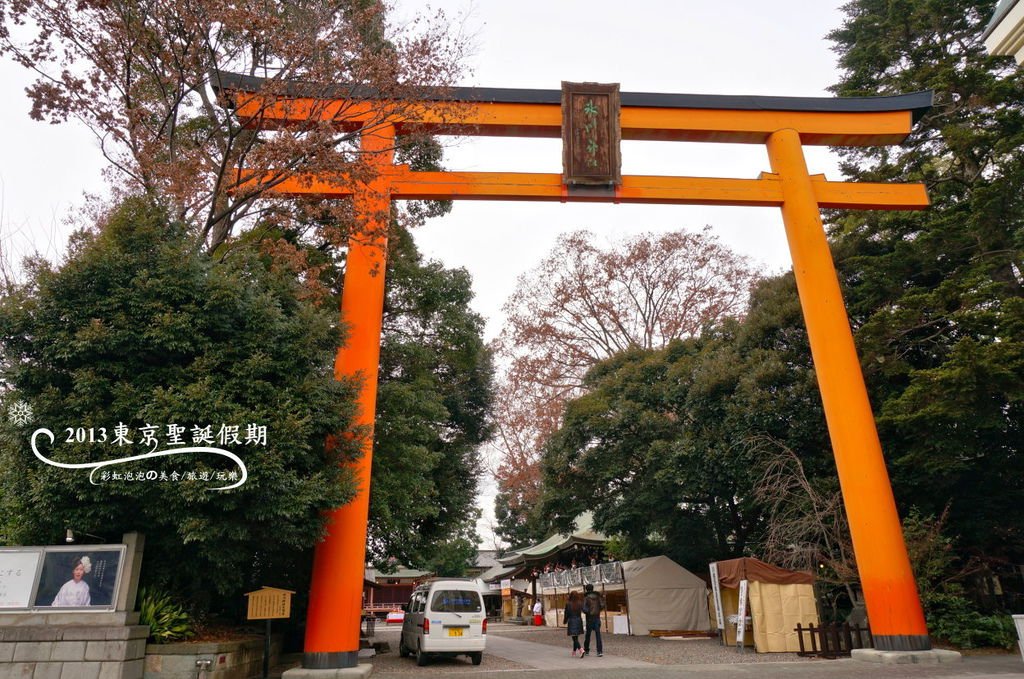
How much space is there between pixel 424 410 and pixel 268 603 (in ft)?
15.6

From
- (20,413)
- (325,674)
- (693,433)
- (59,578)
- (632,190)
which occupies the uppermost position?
(632,190)

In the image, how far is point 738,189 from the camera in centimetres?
1173

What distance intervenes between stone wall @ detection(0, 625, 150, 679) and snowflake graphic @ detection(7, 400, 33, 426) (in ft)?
7.18

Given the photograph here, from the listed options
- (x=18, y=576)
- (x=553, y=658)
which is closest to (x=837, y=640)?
(x=553, y=658)

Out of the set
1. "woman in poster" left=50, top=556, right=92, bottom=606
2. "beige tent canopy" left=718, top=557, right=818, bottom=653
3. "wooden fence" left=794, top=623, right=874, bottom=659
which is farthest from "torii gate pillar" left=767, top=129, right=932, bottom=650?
"woman in poster" left=50, top=556, right=92, bottom=606

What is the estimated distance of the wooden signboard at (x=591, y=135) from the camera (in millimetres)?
→ 11258

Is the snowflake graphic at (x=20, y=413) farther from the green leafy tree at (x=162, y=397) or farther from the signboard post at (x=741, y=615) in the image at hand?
the signboard post at (x=741, y=615)

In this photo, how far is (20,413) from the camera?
23.8ft

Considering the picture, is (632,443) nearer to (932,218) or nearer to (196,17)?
Result: (932,218)

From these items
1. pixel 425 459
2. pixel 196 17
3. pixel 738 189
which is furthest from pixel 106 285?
pixel 738 189

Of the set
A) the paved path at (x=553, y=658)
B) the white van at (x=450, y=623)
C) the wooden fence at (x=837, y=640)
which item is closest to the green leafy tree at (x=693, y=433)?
the wooden fence at (x=837, y=640)

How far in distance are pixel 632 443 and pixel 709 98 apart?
8.59 metres

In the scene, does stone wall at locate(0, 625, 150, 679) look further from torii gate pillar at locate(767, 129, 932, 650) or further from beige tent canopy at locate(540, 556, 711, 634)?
beige tent canopy at locate(540, 556, 711, 634)

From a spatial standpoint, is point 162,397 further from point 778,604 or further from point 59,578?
point 778,604
